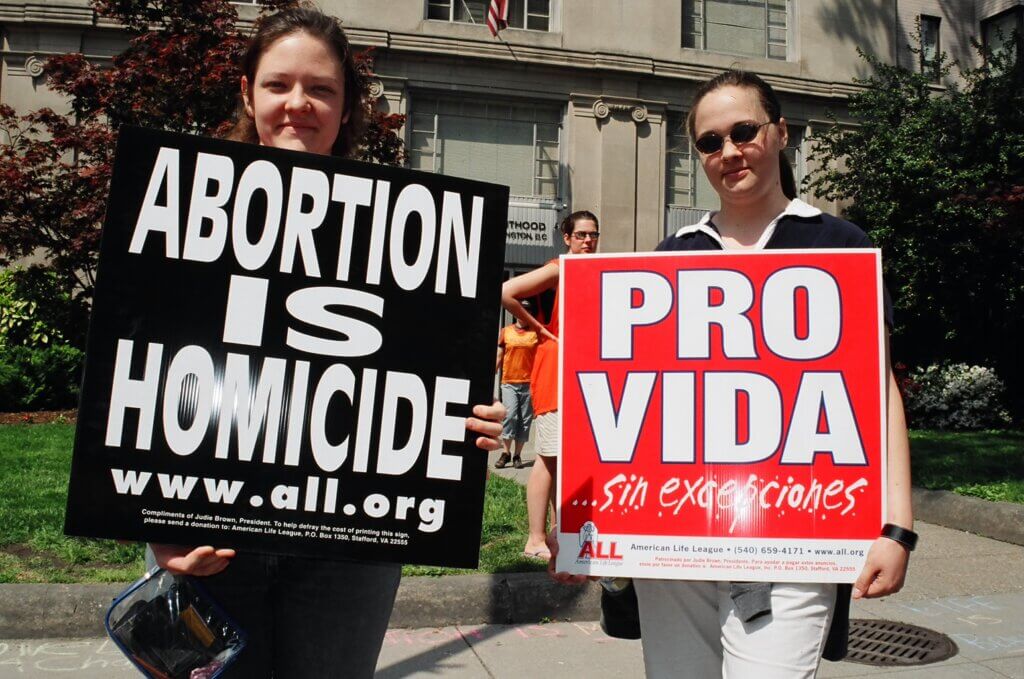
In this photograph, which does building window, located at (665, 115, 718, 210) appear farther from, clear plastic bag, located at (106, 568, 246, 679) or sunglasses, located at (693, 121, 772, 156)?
clear plastic bag, located at (106, 568, 246, 679)

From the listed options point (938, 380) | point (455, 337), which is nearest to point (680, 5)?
point (938, 380)

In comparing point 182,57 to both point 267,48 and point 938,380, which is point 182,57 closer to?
point 267,48

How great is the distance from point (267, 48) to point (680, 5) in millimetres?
19184

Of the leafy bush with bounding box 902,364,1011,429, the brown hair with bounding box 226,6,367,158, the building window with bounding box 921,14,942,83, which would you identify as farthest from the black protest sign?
the building window with bounding box 921,14,942,83

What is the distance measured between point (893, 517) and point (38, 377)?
13322 mm

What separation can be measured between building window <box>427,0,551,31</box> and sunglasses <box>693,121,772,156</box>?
1750 centimetres

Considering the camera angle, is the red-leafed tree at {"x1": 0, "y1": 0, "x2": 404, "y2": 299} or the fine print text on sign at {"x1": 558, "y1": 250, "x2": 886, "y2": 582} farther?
the red-leafed tree at {"x1": 0, "y1": 0, "x2": 404, "y2": 299}

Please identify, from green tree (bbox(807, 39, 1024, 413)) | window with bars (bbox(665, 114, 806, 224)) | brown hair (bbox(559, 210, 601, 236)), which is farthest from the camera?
window with bars (bbox(665, 114, 806, 224))

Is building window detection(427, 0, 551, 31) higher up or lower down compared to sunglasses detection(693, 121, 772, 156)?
higher up

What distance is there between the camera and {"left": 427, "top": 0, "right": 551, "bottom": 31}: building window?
18500mm

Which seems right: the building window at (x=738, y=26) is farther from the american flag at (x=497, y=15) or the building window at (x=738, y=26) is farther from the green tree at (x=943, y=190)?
the american flag at (x=497, y=15)

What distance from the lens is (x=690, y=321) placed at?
2.04m

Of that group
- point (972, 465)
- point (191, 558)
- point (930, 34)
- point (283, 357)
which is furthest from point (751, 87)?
point (930, 34)

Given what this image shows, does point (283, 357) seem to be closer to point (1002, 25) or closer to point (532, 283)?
point (532, 283)
